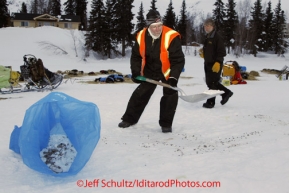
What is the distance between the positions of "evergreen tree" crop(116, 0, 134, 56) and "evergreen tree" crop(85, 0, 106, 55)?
189 centimetres

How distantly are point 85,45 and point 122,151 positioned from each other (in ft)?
102

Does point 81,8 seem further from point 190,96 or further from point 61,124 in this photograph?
point 61,124

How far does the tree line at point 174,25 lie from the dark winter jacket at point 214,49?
89.8 ft

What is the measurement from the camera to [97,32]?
33281 millimetres

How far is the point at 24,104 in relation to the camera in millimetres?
6414

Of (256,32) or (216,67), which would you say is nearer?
(216,67)

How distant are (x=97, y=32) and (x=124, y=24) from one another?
333 centimetres

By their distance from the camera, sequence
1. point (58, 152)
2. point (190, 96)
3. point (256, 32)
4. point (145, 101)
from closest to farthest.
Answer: point (58, 152) → point (145, 101) → point (190, 96) → point (256, 32)

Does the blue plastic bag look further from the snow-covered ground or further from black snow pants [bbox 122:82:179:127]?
black snow pants [bbox 122:82:179:127]

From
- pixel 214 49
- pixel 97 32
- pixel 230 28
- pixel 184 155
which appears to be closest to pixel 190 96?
pixel 214 49

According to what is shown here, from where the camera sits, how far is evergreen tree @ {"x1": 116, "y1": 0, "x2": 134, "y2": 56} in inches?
1356

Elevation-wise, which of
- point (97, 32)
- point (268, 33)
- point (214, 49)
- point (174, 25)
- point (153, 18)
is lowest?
point (214, 49)

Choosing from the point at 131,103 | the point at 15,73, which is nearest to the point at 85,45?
the point at 15,73

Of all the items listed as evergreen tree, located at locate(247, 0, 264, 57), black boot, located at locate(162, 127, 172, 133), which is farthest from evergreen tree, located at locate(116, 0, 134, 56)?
black boot, located at locate(162, 127, 172, 133)
